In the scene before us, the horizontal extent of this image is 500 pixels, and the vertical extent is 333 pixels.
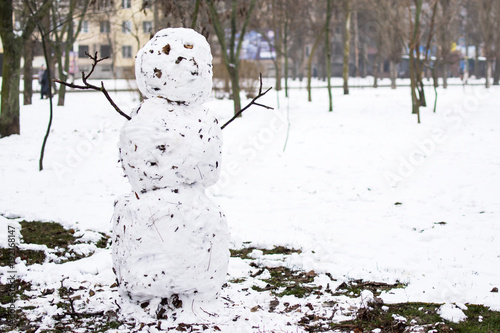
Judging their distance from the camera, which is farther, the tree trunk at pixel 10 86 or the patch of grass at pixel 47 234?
the tree trunk at pixel 10 86

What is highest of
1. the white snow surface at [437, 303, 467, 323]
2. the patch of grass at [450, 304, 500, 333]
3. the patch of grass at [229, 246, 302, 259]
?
the white snow surface at [437, 303, 467, 323]

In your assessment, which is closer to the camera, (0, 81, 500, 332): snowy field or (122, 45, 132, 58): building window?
(0, 81, 500, 332): snowy field

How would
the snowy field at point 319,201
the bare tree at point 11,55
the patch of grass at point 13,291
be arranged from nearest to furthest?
the patch of grass at point 13,291
the snowy field at point 319,201
the bare tree at point 11,55

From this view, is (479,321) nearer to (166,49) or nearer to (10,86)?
(166,49)

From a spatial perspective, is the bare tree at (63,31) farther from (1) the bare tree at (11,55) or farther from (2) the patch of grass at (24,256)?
(2) the patch of grass at (24,256)

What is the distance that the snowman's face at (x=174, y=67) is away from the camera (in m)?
3.86

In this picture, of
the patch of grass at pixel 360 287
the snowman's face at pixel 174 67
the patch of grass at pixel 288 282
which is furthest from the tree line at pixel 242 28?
the patch of grass at pixel 360 287

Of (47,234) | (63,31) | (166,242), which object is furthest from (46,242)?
(63,31)

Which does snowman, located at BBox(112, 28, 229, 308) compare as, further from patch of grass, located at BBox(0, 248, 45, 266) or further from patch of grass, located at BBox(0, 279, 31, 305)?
patch of grass, located at BBox(0, 248, 45, 266)

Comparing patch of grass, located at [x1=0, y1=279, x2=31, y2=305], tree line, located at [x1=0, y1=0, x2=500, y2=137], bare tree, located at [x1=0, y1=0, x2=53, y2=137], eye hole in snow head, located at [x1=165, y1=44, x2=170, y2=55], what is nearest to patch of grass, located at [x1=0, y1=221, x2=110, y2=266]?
patch of grass, located at [x1=0, y1=279, x2=31, y2=305]

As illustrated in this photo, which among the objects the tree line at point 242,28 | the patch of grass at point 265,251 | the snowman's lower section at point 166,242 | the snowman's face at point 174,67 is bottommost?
the patch of grass at point 265,251

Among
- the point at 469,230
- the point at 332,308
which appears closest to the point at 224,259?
the point at 332,308

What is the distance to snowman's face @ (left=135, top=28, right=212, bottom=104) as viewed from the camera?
152 inches

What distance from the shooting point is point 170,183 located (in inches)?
152
